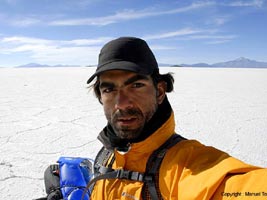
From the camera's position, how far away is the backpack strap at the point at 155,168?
3.22ft

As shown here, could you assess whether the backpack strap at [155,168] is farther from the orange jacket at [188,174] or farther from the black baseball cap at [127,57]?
the black baseball cap at [127,57]

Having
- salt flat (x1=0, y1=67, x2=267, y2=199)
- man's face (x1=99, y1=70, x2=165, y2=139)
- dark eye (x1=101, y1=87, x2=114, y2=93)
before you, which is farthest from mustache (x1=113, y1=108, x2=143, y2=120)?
salt flat (x1=0, y1=67, x2=267, y2=199)

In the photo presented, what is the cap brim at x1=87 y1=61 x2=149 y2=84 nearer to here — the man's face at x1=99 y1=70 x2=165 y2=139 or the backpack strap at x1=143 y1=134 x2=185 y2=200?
the man's face at x1=99 y1=70 x2=165 y2=139

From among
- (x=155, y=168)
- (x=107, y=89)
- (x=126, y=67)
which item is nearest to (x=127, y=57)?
(x=126, y=67)

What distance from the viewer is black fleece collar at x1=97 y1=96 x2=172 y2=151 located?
3.64 feet

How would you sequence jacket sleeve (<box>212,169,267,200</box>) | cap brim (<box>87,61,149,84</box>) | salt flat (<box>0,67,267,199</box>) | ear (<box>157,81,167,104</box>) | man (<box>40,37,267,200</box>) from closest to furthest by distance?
jacket sleeve (<box>212,169,267,200</box>) < man (<box>40,37,267,200</box>) < cap brim (<box>87,61,149,84</box>) < ear (<box>157,81,167,104</box>) < salt flat (<box>0,67,267,199</box>)

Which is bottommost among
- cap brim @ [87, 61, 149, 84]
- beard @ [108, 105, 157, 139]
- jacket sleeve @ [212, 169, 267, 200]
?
jacket sleeve @ [212, 169, 267, 200]

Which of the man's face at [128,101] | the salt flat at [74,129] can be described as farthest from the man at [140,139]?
the salt flat at [74,129]

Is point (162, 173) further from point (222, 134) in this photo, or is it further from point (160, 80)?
point (222, 134)

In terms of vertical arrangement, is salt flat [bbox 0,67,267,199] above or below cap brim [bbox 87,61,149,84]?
below

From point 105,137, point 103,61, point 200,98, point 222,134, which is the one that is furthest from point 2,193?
point 200,98

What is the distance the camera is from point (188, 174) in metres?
0.91

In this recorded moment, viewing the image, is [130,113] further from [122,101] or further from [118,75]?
[118,75]

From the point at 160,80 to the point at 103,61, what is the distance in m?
0.30
